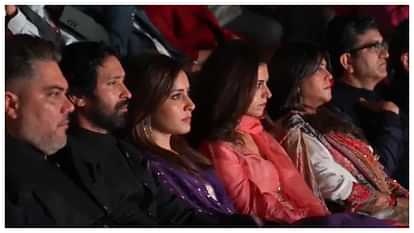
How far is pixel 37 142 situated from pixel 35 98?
91mm

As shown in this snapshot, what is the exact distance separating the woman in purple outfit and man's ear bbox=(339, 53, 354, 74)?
2.83 ft

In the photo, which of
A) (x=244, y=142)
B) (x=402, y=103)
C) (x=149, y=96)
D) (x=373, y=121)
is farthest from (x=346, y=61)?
(x=149, y=96)

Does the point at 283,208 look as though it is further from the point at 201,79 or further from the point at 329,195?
the point at 201,79

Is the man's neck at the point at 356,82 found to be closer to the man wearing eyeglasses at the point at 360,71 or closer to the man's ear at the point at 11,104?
the man wearing eyeglasses at the point at 360,71

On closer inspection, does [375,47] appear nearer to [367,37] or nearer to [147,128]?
[367,37]

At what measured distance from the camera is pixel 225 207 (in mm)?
2291

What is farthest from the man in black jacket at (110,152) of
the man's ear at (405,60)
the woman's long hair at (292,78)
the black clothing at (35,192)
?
the man's ear at (405,60)

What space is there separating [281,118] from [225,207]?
48 cm

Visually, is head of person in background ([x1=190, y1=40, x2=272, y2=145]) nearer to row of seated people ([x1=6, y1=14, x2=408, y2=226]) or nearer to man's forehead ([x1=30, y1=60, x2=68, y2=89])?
row of seated people ([x1=6, y1=14, x2=408, y2=226])

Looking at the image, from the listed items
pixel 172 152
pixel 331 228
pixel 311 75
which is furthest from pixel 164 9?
pixel 331 228

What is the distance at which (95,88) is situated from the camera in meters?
2.17

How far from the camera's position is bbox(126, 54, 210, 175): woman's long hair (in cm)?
225

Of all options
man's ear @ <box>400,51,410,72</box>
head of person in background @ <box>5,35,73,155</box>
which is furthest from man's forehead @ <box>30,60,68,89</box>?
man's ear @ <box>400,51,410,72</box>

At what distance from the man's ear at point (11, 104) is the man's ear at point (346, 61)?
143cm
